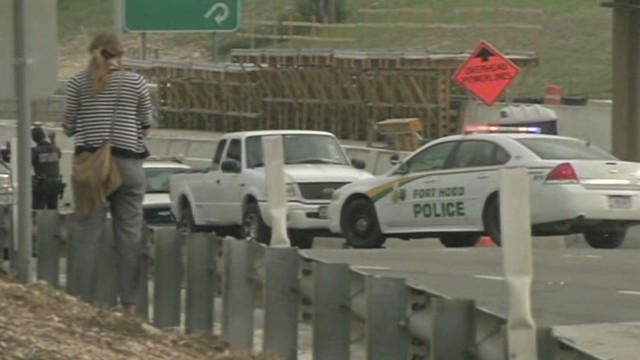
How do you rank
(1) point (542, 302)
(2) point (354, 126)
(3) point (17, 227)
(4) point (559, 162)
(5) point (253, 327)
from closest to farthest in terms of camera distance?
(5) point (253, 327), (3) point (17, 227), (1) point (542, 302), (4) point (559, 162), (2) point (354, 126)

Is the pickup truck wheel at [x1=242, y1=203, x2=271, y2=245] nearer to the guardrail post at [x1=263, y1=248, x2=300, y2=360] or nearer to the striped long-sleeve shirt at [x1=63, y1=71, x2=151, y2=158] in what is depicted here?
the striped long-sleeve shirt at [x1=63, y1=71, x2=151, y2=158]

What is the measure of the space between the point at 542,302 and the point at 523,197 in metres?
6.67

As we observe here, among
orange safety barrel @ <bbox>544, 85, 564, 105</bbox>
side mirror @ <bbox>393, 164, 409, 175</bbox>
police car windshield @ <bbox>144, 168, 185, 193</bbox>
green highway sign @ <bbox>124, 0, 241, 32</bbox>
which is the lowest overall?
police car windshield @ <bbox>144, 168, 185, 193</bbox>

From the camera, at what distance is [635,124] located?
29.8m

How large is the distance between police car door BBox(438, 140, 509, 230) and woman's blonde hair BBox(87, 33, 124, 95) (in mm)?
10587

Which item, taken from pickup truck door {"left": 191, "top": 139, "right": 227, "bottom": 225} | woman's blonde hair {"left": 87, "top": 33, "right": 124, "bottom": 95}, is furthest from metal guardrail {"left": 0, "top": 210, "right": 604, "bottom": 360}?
pickup truck door {"left": 191, "top": 139, "right": 227, "bottom": 225}

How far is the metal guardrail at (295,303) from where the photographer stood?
760cm

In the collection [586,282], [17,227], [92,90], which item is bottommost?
[586,282]

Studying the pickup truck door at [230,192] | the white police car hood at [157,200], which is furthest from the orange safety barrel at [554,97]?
the pickup truck door at [230,192]

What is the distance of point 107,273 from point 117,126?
1.14m

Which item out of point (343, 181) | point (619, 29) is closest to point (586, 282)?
point (343, 181)

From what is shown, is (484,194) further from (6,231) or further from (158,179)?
(158,179)

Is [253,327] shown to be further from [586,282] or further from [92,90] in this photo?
[586,282]

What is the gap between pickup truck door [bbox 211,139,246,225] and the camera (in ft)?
79.6
